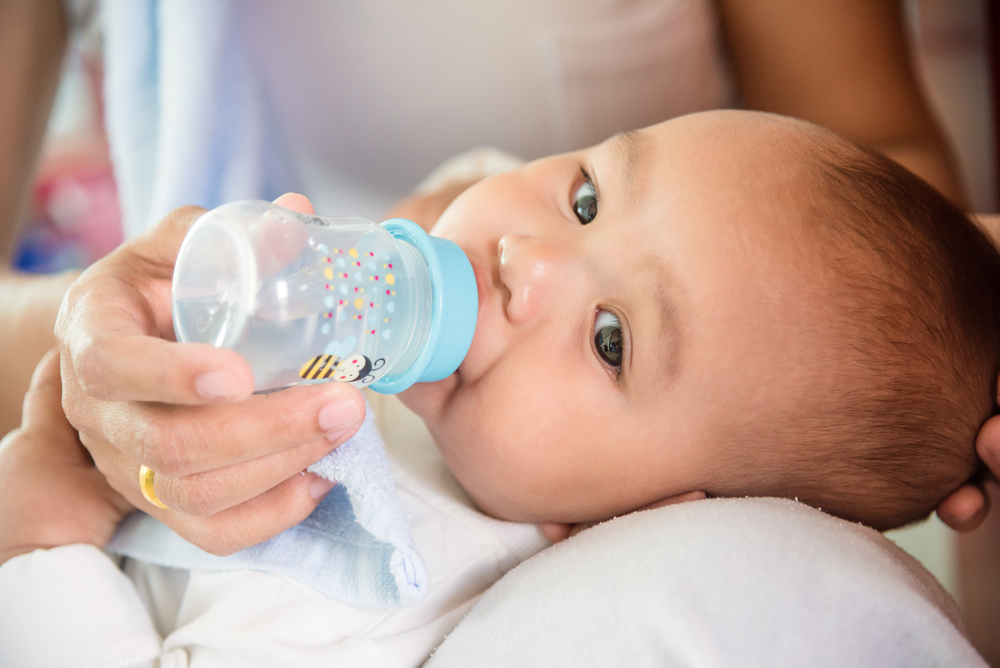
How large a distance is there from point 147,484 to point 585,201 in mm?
695

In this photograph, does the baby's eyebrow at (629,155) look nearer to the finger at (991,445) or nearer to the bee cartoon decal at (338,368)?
the bee cartoon decal at (338,368)

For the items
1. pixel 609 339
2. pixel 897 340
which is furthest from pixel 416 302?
pixel 897 340

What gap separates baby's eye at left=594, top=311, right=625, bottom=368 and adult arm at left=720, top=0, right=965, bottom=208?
1.12 m

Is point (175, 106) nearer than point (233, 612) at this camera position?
No

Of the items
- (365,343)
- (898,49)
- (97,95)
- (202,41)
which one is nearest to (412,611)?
(365,343)

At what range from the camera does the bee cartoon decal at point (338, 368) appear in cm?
70

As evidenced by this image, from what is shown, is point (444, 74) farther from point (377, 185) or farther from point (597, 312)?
point (597, 312)

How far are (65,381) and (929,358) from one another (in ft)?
3.53

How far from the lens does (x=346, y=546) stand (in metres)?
0.91

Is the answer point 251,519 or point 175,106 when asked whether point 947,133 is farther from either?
point 251,519

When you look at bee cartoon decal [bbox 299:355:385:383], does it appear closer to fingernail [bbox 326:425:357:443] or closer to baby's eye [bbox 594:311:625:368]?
fingernail [bbox 326:425:357:443]

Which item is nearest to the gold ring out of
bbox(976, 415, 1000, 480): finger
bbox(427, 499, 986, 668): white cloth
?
bbox(427, 499, 986, 668): white cloth

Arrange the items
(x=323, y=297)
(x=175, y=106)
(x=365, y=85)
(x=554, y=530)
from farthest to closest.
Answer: (x=365, y=85) → (x=175, y=106) → (x=554, y=530) → (x=323, y=297)

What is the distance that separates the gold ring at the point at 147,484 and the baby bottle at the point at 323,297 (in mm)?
199
